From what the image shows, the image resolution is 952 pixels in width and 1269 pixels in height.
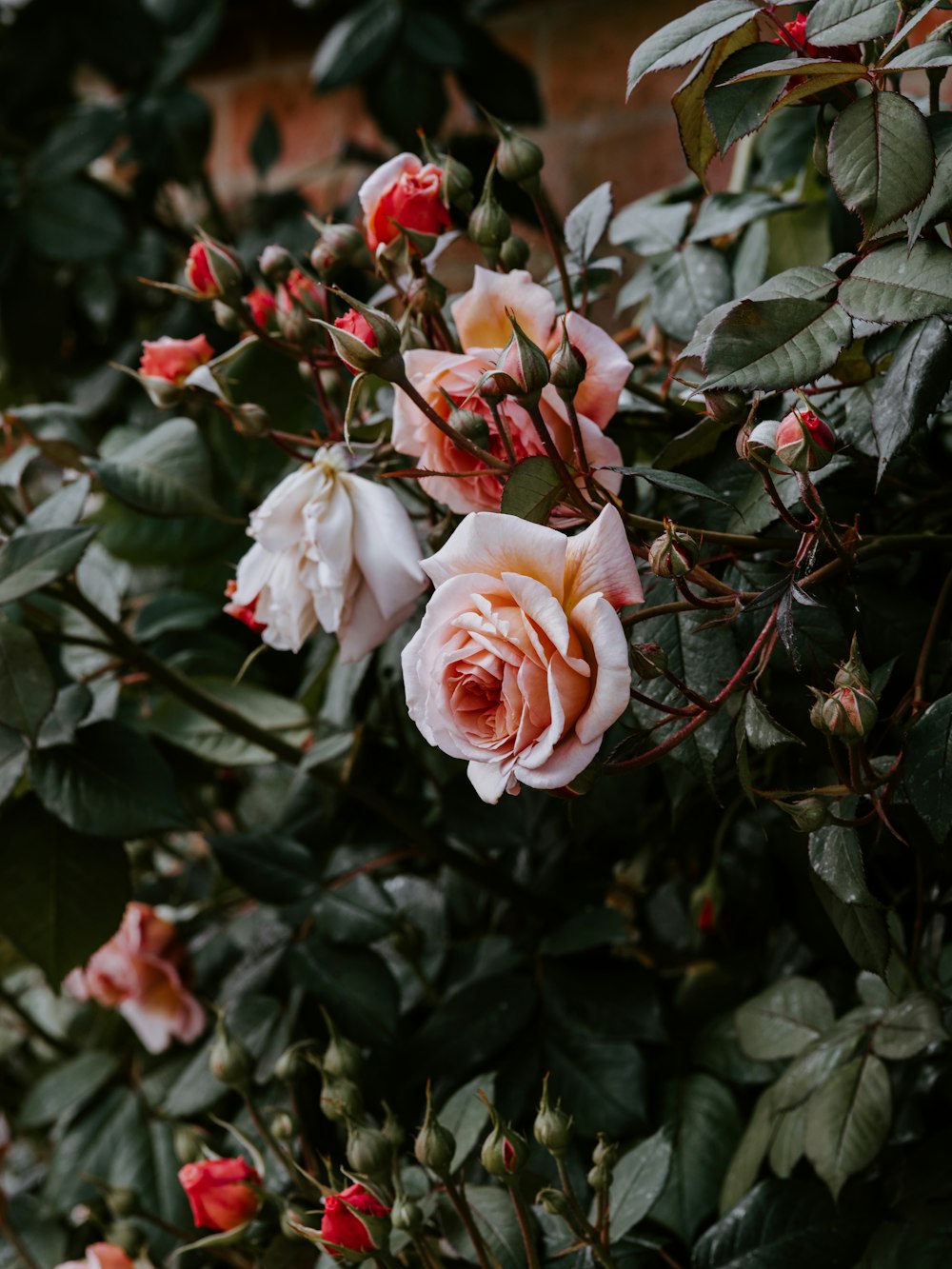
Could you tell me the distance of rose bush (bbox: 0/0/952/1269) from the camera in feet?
1.56

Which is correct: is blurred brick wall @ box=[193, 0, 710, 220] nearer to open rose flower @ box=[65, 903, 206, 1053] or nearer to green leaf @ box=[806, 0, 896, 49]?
green leaf @ box=[806, 0, 896, 49]

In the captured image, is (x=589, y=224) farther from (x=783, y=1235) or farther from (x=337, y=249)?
(x=783, y=1235)

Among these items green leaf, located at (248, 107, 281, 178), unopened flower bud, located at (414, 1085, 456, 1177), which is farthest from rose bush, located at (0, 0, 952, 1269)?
green leaf, located at (248, 107, 281, 178)

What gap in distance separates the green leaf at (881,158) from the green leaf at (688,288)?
21 centimetres

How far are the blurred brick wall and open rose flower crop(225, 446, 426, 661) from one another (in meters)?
0.90

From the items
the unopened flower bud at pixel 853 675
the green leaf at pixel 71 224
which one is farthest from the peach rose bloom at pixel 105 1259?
the green leaf at pixel 71 224

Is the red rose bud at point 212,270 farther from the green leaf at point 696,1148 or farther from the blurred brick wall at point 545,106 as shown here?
the blurred brick wall at point 545,106

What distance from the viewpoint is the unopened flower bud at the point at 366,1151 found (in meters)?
0.55

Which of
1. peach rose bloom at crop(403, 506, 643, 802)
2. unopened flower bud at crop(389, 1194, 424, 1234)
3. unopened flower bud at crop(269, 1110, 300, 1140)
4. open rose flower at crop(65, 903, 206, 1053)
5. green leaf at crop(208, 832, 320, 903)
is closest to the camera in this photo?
peach rose bloom at crop(403, 506, 643, 802)

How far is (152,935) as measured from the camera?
3.05ft

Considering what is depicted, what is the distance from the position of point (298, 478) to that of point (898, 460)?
301 millimetres

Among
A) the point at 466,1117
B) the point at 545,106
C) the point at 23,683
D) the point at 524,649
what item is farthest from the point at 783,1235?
the point at 545,106

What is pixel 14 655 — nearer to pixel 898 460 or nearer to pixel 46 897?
pixel 46 897

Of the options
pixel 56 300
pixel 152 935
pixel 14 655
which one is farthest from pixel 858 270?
pixel 56 300
